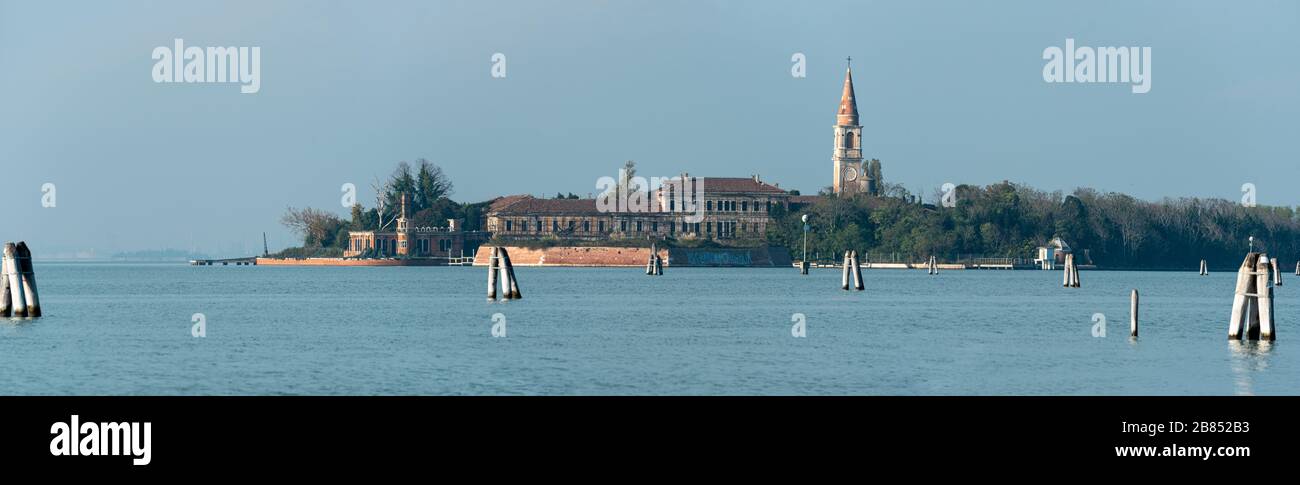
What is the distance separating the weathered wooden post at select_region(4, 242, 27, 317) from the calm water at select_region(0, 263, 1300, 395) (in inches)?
29.2

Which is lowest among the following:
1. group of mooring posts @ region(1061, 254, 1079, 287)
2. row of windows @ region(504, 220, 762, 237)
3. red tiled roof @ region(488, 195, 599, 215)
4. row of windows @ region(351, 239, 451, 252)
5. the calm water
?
the calm water

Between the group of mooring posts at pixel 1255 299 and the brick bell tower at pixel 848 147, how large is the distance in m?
155

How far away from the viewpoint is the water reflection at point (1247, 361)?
2940 centimetres

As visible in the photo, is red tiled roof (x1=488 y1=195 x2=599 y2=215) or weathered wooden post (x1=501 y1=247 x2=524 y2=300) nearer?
weathered wooden post (x1=501 y1=247 x2=524 y2=300)

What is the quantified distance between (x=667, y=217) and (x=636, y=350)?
14648cm

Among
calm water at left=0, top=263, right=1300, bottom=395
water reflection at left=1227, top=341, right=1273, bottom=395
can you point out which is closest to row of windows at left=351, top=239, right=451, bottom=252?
calm water at left=0, top=263, right=1300, bottom=395

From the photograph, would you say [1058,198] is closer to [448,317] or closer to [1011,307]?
[1011,307]

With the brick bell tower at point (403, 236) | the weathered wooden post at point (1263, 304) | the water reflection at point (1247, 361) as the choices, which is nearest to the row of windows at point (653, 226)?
the brick bell tower at point (403, 236)

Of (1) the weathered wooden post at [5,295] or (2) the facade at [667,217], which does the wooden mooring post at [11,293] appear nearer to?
(1) the weathered wooden post at [5,295]

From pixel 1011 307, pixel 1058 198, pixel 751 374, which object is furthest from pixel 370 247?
pixel 751 374

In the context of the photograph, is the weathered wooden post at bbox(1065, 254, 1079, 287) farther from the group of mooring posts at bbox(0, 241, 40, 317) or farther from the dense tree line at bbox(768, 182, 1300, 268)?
the dense tree line at bbox(768, 182, 1300, 268)

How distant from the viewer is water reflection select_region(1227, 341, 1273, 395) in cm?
2940
